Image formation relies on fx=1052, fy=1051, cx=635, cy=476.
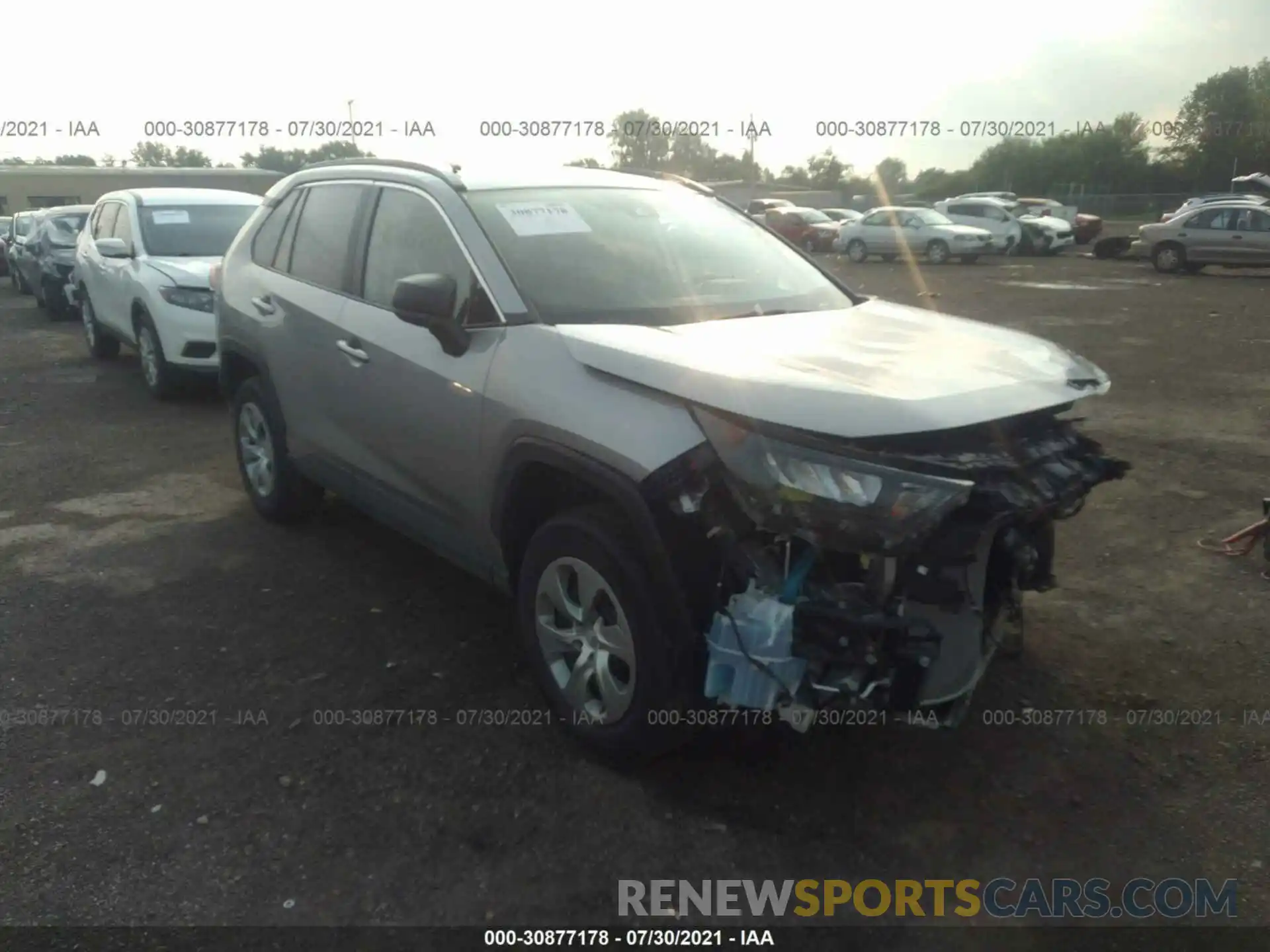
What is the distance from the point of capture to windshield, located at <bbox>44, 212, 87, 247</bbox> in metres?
16.0

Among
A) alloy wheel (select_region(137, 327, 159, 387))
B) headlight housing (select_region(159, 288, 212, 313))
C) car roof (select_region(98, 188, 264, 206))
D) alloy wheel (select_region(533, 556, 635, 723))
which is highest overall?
car roof (select_region(98, 188, 264, 206))

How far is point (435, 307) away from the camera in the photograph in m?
3.59

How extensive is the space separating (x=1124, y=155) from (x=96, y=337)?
6143 cm

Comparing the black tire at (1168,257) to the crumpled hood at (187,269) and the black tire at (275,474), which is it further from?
the black tire at (275,474)

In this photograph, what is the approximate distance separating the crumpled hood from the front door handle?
15.7ft

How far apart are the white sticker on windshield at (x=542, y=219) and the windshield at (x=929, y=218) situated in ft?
83.0

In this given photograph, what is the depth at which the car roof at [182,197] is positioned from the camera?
10031mm

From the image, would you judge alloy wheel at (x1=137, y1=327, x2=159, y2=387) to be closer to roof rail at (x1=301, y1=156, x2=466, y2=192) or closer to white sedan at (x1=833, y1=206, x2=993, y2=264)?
roof rail at (x1=301, y1=156, x2=466, y2=192)

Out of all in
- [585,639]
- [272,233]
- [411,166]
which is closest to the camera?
[585,639]

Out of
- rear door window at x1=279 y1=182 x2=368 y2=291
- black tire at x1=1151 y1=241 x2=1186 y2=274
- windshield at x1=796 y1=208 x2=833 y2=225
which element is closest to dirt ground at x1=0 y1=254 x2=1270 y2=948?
rear door window at x1=279 y1=182 x2=368 y2=291

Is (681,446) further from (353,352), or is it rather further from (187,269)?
(187,269)

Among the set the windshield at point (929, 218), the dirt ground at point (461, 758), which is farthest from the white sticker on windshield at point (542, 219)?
the windshield at point (929, 218)

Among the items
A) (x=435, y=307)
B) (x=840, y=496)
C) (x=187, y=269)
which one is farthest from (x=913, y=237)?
(x=840, y=496)

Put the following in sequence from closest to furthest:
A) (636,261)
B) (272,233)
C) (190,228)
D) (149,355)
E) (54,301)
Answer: (636,261) < (272,233) < (149,355) < (190,228) < (54,301)
